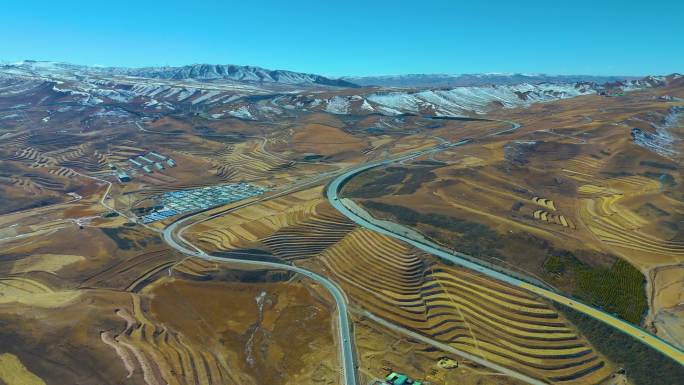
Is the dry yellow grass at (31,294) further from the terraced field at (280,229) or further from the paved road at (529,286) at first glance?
the paved road at (529,286)

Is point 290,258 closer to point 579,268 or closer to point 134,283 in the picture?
point 134,283

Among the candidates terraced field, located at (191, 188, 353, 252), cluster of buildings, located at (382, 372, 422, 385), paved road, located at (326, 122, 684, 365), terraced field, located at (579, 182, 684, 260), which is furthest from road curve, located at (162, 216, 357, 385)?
terraced field, located at (579, 182, 684, 260)

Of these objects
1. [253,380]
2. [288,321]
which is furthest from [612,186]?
[253,380]

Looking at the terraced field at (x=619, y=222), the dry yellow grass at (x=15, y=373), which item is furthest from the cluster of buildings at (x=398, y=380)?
the terraced field at (x=619, y=222)

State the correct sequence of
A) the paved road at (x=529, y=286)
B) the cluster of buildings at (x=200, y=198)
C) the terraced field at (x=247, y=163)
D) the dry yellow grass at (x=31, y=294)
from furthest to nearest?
the terraced field at (x=247, y=163), the cluster of buildings at (x=200, y=198), the dry yellow grass at (x=31, y=294), the paved road at (x=529, y=286)

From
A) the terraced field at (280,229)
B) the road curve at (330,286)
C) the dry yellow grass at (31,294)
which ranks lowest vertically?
the dry yellow grass at (31,294)

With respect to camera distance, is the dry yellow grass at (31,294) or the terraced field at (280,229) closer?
the dry yellow grass at (31,294)

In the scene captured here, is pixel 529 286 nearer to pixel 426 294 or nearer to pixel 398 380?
pixel 426 294
